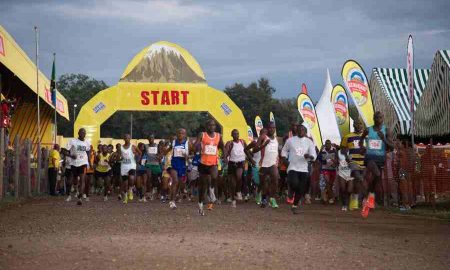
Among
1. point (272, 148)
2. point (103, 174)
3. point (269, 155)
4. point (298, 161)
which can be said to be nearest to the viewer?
point (298, 161)

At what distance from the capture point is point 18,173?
24.0m

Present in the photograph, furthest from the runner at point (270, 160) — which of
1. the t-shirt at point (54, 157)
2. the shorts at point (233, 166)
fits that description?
the t-shirt at point (54, 157)

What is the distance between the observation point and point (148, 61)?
37.6 m

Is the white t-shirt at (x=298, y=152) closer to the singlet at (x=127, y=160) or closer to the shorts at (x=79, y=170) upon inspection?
the shorts at (x=79, y=170)

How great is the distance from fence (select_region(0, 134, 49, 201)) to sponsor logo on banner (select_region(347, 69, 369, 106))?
9893mm

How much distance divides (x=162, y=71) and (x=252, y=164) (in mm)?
17712

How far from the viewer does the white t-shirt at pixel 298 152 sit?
58.7 ft

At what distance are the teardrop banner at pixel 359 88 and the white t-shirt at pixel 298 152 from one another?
6.69 meters

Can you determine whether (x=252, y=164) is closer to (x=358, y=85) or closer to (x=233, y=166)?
(x=233, y=166)

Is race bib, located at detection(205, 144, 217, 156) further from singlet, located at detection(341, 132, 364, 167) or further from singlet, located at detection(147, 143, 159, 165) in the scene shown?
singlet, located at detection(147, 143, 159, 165)

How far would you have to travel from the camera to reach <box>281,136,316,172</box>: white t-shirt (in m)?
17.9

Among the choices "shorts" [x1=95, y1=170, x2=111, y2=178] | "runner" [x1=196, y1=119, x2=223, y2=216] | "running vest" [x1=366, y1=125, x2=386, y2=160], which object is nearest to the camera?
"running vest" [x1=366, y1=125, x2=386, y2=160]

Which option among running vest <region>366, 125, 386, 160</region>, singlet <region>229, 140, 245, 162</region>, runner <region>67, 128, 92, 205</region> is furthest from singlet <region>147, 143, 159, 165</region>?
running vest <region>366, 125, 386, 160</region>

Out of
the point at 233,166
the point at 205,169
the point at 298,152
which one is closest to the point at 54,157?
the point at 233,166
